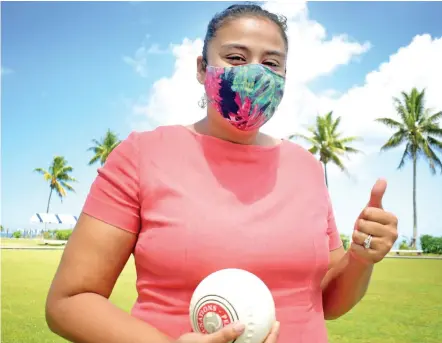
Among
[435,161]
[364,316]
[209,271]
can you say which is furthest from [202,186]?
[435,161]

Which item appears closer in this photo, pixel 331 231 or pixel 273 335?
pixel 273 335

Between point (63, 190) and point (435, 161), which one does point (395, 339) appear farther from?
point (63, 190)

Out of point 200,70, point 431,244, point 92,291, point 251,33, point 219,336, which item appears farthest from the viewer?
point 431,244

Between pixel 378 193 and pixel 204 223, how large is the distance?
2.28 ft

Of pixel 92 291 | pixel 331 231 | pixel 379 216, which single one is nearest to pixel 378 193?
pixel 379 216

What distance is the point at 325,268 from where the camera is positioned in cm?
195

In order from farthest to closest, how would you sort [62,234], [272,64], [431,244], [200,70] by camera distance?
[62,234]
[431,244]
[200,70]
[272,64]

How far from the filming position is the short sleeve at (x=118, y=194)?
5.66ft

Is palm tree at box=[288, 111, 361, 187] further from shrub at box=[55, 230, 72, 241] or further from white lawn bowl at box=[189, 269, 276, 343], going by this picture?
white lawn bowl at box=[189, 269, 276, 343]

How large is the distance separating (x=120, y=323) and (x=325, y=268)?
85 cm

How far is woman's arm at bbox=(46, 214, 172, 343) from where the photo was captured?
1585 millimetres

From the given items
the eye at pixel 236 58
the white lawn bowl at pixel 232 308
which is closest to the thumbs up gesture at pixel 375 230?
the white lawn bowl at pixel 232 308

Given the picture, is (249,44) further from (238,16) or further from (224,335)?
(224,335)

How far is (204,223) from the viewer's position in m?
1.71
